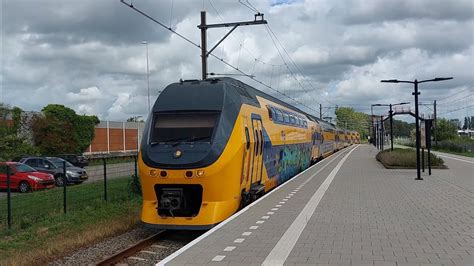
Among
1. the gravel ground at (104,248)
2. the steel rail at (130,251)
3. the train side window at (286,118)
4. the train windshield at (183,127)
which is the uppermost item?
the train side window at (286,118)

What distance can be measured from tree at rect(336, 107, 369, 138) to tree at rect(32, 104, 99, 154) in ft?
280

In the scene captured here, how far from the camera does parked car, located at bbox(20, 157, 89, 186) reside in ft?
78.6

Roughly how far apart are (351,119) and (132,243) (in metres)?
129

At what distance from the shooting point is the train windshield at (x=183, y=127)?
1122cm

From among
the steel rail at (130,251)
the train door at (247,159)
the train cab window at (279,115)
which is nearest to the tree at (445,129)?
the train cab window at (279,115)

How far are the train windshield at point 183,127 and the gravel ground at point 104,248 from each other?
2227 mm

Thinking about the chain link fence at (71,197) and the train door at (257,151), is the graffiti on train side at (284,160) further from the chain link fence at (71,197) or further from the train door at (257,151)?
the chain link fence at (71,197)

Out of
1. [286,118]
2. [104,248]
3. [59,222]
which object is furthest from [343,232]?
[286,118]

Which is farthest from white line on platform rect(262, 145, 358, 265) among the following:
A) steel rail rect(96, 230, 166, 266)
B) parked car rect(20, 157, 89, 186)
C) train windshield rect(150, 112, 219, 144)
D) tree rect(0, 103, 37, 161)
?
tree rect(0, 103, 37, 161)

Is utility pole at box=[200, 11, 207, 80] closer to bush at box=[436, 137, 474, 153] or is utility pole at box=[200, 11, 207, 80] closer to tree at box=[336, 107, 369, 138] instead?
bush at box=[436, 137, 474, 153]

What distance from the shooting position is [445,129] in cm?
8181

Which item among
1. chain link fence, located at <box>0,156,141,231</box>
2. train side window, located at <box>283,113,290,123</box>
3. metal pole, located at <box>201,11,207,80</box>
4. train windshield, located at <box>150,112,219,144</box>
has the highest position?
metal pole, located at <box>201,11,207,80</box>

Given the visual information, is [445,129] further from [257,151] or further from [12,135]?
[257,151]

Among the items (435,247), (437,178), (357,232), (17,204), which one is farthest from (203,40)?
(435,247)
